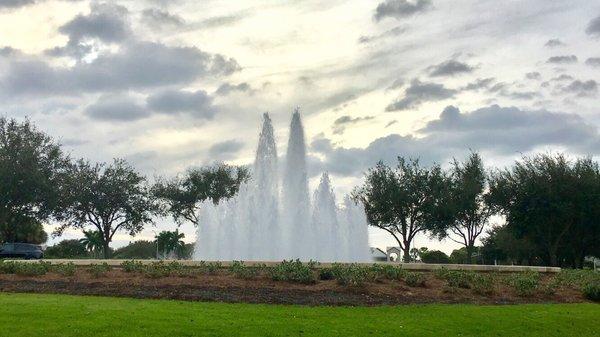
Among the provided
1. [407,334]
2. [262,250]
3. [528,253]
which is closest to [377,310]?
[407,334]

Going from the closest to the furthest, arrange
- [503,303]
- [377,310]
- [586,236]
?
[377,310], [503,303], [586,236]

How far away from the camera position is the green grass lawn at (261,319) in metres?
16.0

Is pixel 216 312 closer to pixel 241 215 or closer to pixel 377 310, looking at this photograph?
pixel 377 310

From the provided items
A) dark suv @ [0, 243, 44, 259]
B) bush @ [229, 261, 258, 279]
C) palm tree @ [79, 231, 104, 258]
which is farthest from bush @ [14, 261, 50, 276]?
palm tree @ [79, 231, 104, 258]

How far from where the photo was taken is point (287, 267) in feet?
82.6

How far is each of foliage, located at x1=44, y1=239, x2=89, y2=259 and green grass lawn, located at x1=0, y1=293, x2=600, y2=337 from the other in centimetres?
4413

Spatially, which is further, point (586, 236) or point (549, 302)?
point (586, 236)

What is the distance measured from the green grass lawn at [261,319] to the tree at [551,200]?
35605 mm

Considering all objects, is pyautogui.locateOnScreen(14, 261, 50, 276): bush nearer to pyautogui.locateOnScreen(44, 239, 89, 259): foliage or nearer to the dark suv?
the dark suv

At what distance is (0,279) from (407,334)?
52.6 ft

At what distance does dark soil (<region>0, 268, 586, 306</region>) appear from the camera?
21391mm

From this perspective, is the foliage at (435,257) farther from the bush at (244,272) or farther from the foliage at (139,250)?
the bush at (244,272)

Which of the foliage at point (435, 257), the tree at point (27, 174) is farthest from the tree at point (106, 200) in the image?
the foliage at point (435, 257)

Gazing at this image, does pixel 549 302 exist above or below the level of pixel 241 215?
below
